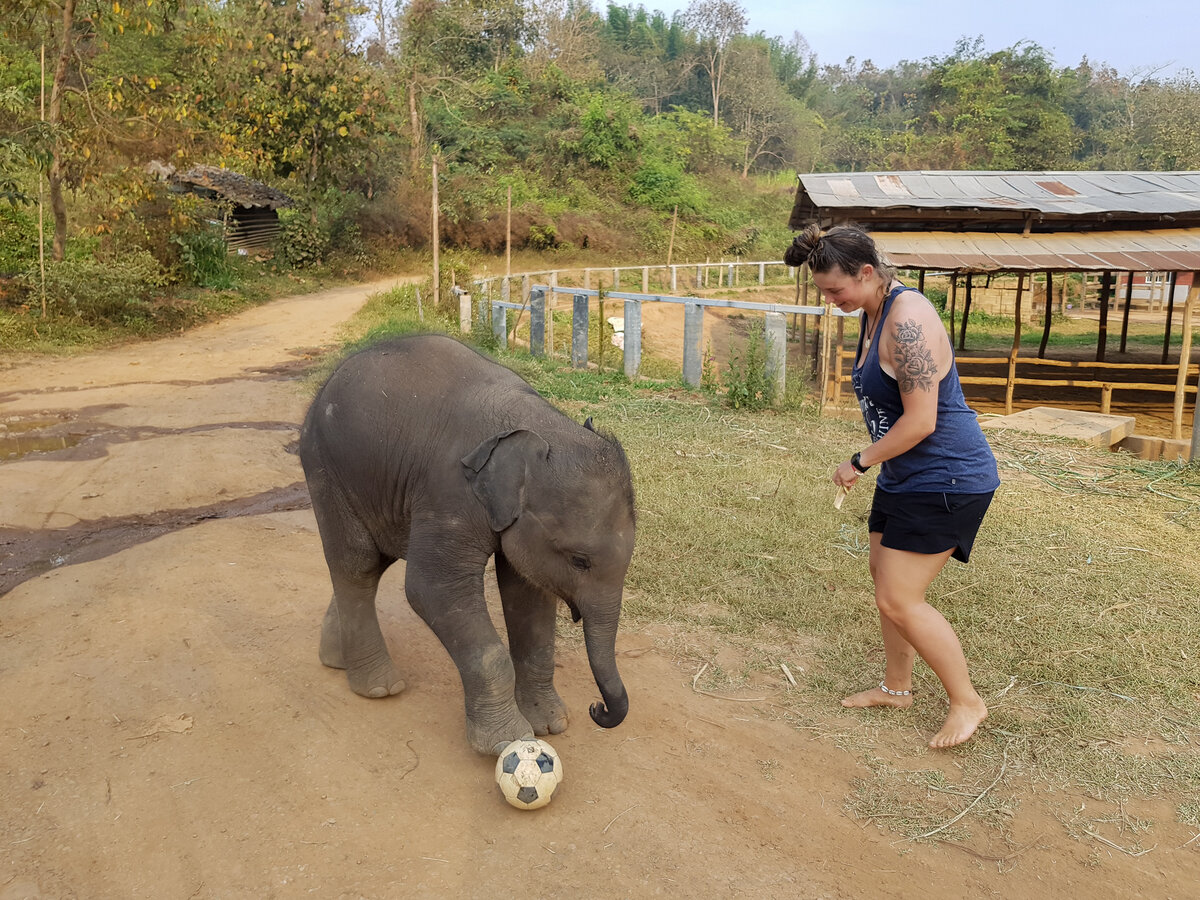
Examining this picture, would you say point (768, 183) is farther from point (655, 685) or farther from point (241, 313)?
point (655, 685)

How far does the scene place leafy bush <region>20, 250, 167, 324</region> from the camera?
1541cm

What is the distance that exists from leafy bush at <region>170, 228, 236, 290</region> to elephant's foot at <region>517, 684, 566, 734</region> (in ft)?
61.6

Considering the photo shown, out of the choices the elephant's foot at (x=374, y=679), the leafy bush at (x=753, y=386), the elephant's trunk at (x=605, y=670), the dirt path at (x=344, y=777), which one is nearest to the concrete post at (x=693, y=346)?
the leafy bush at (x=753, y=386)

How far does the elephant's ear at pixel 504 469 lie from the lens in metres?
3.32

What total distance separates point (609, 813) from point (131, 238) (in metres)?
18.6

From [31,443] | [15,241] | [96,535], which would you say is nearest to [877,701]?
[96,535]

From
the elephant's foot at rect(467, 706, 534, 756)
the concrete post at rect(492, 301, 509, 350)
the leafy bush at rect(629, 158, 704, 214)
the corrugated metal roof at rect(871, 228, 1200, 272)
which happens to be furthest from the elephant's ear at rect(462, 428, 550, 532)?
the leafy bush at rect(629, 158, 704, 214)

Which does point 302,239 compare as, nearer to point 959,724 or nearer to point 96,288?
point 96,288

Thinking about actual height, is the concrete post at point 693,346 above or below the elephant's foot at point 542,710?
above

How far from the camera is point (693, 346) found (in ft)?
40.8

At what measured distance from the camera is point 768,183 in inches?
1902

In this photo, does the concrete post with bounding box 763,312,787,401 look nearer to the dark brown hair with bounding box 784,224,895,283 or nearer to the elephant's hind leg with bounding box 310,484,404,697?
the dark brown hair with bounding box 784,224,895,283

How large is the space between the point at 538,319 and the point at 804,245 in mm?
11253

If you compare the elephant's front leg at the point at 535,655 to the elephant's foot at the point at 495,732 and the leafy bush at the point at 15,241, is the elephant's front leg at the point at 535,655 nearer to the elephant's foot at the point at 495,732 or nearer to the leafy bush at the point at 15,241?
the elephant's foot at the point at 495,732
